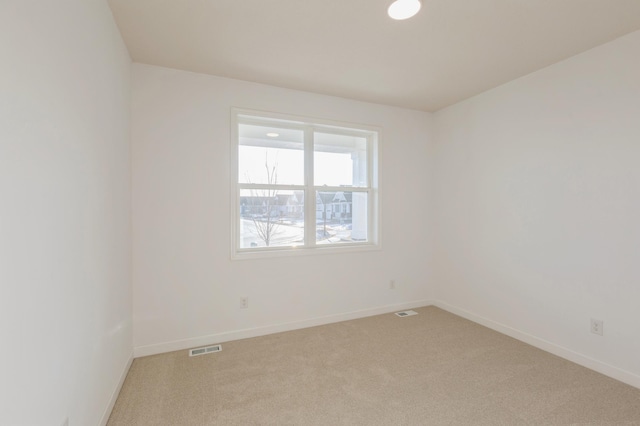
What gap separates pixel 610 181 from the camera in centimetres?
239

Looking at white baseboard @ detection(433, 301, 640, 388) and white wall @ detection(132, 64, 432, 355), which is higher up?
white wall @ detection(132, 64, 432, 355)

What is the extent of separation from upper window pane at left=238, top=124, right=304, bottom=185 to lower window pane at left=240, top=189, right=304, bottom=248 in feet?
0.50

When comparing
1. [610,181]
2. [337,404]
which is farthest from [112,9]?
[610,181]

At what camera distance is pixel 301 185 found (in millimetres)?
3479

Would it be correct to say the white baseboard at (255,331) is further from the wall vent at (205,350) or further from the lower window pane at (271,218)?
the lower window pane at (271,218)

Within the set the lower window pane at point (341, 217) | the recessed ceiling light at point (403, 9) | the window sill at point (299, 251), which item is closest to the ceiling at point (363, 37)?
the recessed ceiling light at point (403, 9)

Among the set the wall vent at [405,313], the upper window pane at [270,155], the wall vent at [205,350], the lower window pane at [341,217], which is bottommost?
the wall vent at [405,313]

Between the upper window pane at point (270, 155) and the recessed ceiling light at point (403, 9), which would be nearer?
the recessed ceiling light at point (403, 9)

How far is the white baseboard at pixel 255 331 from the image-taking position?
2.74m

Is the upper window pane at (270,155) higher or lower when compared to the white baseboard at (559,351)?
higher

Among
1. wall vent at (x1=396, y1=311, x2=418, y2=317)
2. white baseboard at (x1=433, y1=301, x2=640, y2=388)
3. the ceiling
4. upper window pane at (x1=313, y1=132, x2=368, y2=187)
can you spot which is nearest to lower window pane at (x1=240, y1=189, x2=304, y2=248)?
upper window pane at (x1=313, y1=132, x2=368, y2=187)

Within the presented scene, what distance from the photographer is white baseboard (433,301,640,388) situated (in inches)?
90.4

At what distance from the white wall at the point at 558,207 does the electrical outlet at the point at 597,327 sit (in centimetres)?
4

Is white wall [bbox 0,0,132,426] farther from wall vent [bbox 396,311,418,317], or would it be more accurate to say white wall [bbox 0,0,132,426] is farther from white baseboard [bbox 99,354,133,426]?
wall vent [bbox 396,311,418,317]
